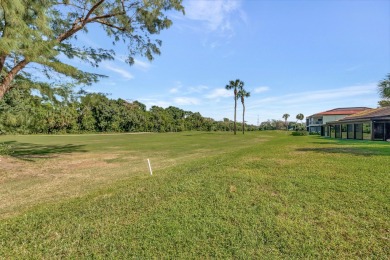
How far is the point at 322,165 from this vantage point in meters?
7.38

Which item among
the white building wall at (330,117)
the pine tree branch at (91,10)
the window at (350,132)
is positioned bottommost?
Answer: the window at (350,132)

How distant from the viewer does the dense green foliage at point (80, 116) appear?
9.88 meters

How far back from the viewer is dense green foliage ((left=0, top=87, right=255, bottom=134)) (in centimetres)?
988

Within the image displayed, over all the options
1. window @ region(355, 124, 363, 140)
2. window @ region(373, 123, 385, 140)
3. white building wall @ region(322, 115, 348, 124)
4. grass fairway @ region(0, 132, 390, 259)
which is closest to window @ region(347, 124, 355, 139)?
window @ region(355, 124, 363, 140)

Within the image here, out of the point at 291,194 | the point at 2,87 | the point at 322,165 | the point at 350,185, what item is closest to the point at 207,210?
the point at 291,194

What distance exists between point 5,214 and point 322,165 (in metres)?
8.62

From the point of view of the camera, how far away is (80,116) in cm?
5722

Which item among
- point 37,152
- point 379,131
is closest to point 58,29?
point 37,152

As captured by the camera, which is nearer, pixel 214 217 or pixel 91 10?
pixel 214 217

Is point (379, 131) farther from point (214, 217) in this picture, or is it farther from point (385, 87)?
point (214, 217)

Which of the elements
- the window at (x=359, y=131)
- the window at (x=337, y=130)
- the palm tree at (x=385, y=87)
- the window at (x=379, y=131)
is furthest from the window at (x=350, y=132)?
the palm tree at (x=385, y=87)

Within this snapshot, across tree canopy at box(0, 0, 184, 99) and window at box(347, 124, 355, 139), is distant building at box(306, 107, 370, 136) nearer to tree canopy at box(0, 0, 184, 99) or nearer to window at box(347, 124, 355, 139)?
window at box(347, 124, 355, 139)

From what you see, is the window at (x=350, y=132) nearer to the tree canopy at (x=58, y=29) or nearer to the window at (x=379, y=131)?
the window at (x=379, y=131)

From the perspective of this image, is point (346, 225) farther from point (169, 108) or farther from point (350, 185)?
point (169, 108)
